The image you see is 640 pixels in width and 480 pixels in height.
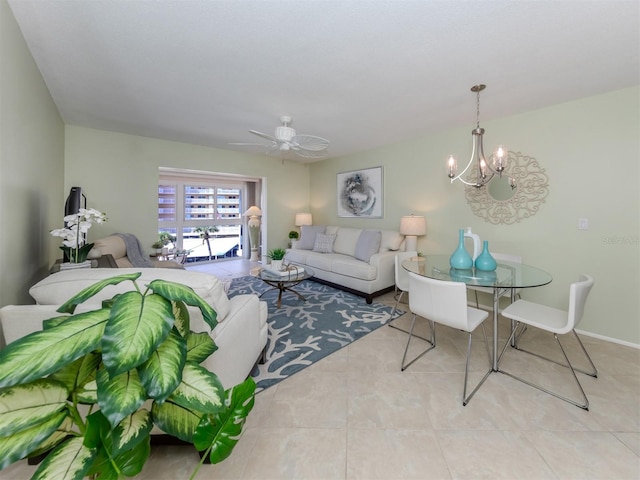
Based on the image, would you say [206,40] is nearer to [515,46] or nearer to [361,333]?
[515,46]

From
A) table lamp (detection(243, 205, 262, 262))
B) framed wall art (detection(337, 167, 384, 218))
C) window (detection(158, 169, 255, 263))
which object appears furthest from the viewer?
table lamp (detection(243, 205, 262, 262))

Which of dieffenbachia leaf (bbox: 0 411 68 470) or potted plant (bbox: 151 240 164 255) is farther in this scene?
potted plant (bbox: 151 240 164 255)

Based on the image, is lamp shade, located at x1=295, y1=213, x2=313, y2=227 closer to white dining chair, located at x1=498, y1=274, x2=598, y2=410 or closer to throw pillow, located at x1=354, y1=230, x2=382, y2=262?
throw pillow, located at x1=354, y1=230, x2=382, y2=262

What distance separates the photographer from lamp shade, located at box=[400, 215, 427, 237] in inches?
150

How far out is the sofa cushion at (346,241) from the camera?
4484 mm

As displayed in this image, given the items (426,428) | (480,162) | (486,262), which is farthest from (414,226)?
(426,428)

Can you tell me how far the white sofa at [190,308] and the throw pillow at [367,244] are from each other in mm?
2602

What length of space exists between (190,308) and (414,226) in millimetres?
3238

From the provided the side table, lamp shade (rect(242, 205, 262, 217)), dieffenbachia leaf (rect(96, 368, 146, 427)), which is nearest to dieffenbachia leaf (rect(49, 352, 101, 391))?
dieffenbachia leaf (rect(96, 368, 146, 427))

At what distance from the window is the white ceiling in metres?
2.76

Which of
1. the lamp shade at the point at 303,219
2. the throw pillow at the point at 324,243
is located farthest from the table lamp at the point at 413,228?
the lamp shade at the point at 303,219

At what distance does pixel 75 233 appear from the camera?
6.46 feet

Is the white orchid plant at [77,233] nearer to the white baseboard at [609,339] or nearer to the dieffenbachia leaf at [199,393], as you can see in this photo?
the dieffenbachia leaf at [199,393]

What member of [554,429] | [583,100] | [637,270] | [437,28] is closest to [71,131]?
[437,28]
